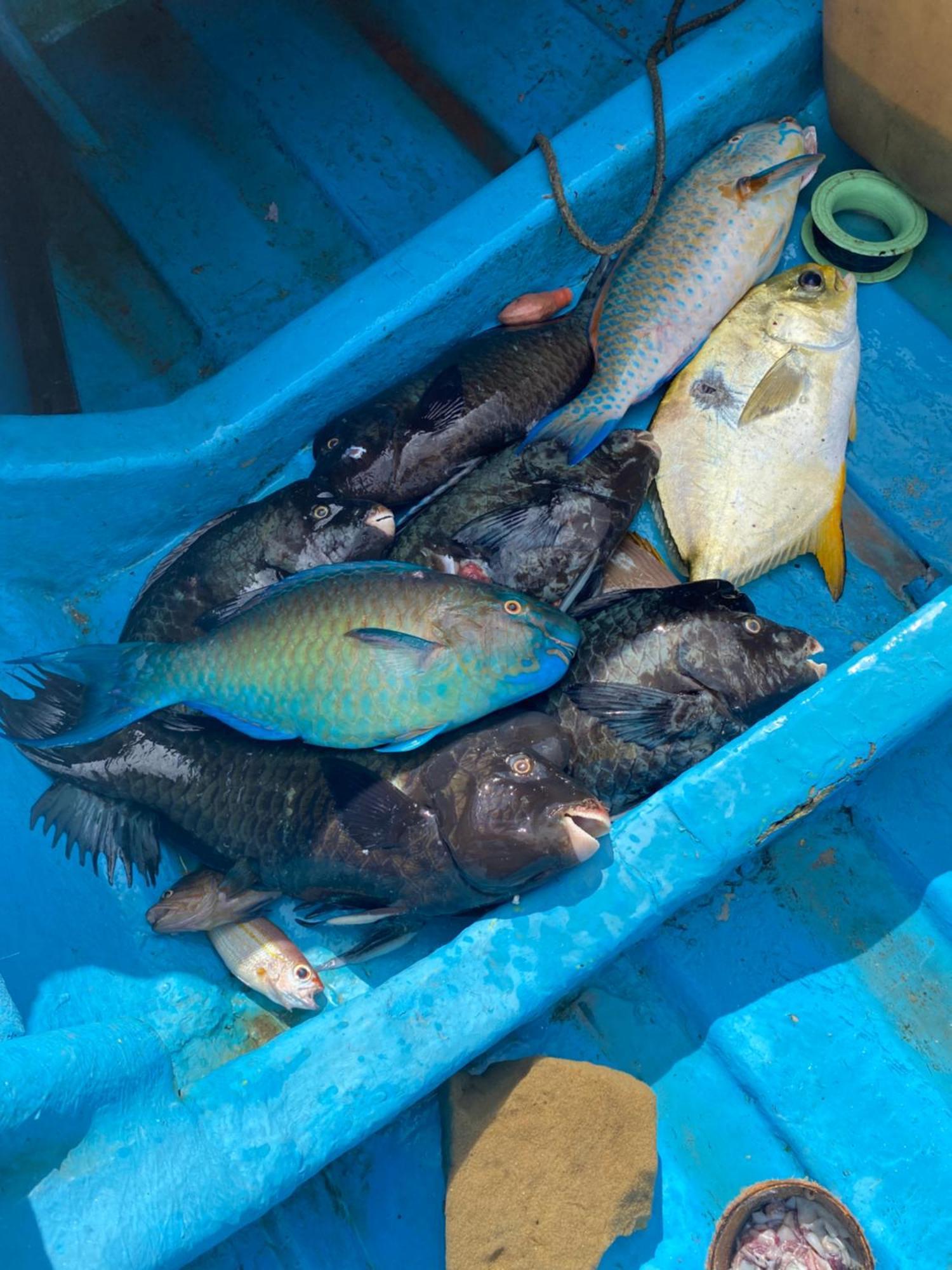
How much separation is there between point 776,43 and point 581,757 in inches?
96.9

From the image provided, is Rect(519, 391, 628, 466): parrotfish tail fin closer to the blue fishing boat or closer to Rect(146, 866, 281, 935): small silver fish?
the blue fishing boat

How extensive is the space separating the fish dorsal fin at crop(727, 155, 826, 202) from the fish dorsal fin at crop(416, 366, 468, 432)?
3.73ft

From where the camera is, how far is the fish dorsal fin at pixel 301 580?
2.50 m

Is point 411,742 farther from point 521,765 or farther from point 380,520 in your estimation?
point 380,520

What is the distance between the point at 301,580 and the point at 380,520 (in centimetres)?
39

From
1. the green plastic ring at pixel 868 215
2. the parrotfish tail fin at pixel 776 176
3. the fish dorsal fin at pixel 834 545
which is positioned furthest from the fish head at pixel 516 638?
the green plastic ring at pixel 868 215

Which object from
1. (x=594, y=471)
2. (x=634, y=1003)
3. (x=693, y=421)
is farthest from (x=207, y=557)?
(x=634, y=1003)

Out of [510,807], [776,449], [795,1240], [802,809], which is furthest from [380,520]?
[795,1240]

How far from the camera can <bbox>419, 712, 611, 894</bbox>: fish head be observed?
7.81ft

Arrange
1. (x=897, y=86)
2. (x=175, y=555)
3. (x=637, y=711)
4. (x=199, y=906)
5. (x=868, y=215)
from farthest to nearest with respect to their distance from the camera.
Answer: (x=868, y=215) < (x=175, y=555) < (x=897, y=86) < (x=199, y=906) < (x=637, y=711)

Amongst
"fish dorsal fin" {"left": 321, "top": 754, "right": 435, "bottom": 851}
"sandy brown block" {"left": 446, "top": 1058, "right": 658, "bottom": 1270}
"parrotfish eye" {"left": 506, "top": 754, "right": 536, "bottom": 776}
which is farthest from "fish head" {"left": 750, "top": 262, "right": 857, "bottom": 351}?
"sandy brown block" {"left": 446, "top": 1058, "right": 658, "bottom": 1270}

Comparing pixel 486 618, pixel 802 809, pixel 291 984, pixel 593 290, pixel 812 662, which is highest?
pixel 593 290

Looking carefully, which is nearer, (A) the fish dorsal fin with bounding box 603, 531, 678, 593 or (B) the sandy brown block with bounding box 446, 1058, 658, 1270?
(B) the sandy brown block with bounding box 446, 1058, 658, 1270

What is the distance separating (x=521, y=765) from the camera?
→ 249 cm
